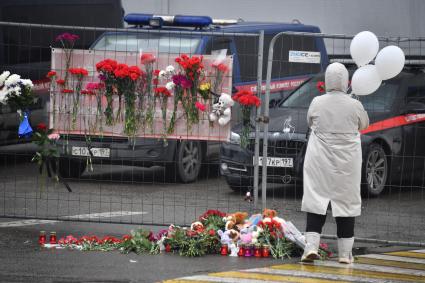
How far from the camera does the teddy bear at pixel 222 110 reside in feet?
39.6

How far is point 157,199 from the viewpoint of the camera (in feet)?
44.2

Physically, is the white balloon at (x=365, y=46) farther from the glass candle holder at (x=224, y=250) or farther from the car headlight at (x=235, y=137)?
the glass candle holder at (x=224, y=250)

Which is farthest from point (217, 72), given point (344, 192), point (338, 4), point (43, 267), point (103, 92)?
point (338, 4)

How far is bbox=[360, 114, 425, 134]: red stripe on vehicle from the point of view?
45.8 feet

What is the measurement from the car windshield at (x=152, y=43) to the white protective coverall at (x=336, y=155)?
2.17 metres

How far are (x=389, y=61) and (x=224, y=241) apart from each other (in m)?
2.33

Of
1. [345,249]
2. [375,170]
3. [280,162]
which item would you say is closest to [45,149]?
[280,162]

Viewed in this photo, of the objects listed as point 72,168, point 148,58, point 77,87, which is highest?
point 148,58

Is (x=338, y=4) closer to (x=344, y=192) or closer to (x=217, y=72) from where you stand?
(x=217, y=72)

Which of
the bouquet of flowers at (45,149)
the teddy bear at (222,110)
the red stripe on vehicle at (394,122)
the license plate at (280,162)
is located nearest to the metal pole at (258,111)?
the teddy bear at (222,110)

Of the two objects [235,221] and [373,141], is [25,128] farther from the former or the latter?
[373,141]

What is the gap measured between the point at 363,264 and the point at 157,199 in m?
3.35

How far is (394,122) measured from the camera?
47.1 feet

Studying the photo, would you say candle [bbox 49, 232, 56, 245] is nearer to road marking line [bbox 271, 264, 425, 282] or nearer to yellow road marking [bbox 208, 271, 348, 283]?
yellow road marking [bbox 208, 271, 348, 283]
